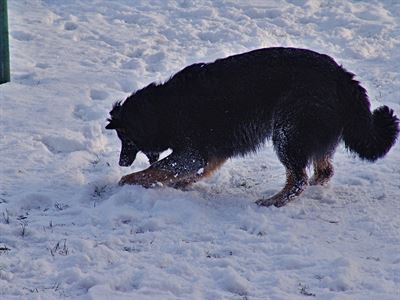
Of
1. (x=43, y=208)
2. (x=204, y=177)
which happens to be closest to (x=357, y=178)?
(x=204, y=177)

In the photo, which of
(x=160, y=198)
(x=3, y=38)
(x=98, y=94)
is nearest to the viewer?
(x=160, y=198)

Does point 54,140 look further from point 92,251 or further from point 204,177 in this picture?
point 92,251

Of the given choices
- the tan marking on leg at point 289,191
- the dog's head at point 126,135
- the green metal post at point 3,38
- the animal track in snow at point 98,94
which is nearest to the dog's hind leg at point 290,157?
the tan marking on leg at point 289,191

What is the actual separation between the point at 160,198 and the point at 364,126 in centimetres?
196

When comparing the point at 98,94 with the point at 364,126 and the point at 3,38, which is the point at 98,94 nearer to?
the point at 3,38

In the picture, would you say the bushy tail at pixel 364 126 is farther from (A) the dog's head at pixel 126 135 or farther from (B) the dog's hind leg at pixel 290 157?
(A) the dog's head at pixel 126 135

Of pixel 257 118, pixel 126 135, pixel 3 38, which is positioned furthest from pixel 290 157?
pixel 3 38

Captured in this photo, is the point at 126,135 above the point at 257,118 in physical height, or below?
below

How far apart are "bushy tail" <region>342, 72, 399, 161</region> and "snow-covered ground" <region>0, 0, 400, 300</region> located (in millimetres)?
423

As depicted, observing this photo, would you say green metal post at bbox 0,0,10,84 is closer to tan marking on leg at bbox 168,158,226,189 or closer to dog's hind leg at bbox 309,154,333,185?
tan marking on leg at bbox 168,158,226,189

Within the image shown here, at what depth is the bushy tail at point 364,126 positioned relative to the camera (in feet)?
21.2

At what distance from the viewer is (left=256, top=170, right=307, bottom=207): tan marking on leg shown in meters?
6.36

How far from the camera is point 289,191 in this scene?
6445 mm

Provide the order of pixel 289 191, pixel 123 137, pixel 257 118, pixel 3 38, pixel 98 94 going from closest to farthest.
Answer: pixel 289 191 → pixel 257 118 → pixel 123 137 → pixel 3 38 → pixel 98 94
